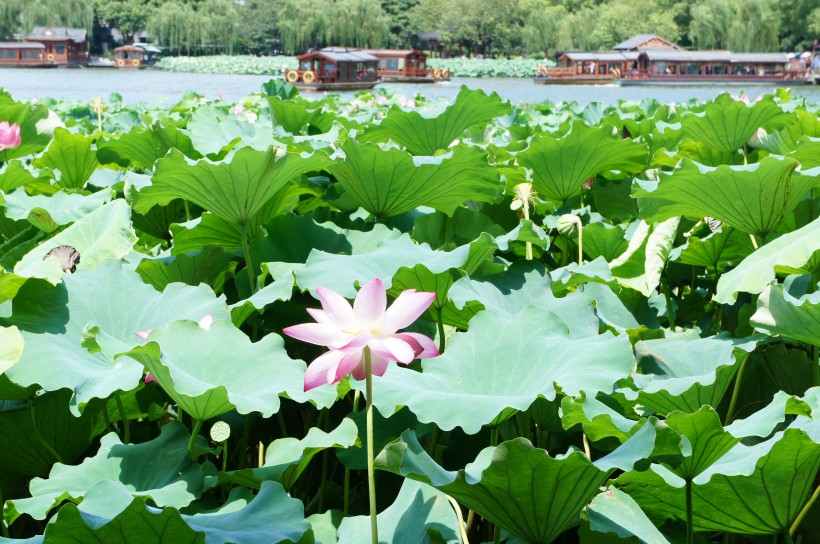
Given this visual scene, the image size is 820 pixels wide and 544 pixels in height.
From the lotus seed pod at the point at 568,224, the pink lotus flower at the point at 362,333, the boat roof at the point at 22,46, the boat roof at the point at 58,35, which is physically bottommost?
the pink lotus flower at the point at 362,333

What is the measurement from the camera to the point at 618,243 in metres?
1.29

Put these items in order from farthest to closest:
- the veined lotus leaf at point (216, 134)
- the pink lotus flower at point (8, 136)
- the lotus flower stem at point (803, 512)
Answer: the pink lotus flower at point (8, 136), the veined lotus leaf at point (216, 134), the lotus flower stem at point (803, 512)

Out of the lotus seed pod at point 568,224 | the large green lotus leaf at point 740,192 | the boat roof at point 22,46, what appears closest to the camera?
the large green lotus leaf at point 740,192

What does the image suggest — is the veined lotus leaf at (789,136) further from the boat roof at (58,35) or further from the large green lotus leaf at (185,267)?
the boat roof at (58,35)

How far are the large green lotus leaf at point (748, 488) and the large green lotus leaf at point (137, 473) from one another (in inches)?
13.4

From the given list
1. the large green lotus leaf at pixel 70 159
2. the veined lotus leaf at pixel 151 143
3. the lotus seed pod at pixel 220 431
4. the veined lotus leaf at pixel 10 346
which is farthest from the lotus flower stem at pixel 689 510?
the large green lotus leaf at pixel 70 159

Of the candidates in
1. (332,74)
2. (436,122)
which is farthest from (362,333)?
(332,74)

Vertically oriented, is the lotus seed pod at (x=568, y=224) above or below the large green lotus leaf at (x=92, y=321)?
above

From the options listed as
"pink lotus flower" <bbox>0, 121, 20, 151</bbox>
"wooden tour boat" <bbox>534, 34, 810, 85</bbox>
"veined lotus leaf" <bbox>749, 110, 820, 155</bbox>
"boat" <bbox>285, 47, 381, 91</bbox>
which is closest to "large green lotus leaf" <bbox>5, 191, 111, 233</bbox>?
"pink lotus flower" <bbox>0, 121, 20, 151</bbox>

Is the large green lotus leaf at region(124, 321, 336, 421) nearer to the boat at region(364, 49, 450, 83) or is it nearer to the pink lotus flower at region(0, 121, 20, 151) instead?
the pink lotus flower at region(0, 121, 20, 151)

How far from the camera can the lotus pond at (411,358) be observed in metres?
0.59

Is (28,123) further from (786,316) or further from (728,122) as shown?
(786,316)

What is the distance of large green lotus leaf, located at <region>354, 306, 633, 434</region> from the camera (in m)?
0.65

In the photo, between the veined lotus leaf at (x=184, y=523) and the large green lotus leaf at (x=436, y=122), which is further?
the large green lotus leaf at (x=436, y=122)
